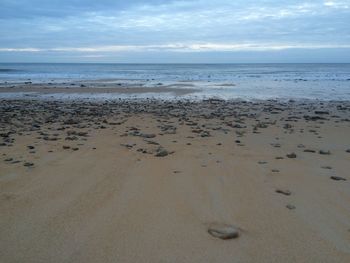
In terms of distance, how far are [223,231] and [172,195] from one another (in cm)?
111

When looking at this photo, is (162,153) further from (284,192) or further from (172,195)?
(284,192)

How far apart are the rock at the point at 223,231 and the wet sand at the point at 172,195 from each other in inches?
2.2

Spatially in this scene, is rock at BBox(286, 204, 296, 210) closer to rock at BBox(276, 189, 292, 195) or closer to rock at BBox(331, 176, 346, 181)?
rock at BBox(276, 189, 292, 195)

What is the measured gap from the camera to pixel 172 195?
436 centimetres

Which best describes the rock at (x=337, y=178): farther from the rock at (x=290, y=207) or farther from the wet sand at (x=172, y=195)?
the rock at (x=290, y=207)

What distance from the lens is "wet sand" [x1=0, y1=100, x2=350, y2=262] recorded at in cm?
313

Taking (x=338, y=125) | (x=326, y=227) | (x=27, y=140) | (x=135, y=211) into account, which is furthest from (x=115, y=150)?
(x=338, y=125)

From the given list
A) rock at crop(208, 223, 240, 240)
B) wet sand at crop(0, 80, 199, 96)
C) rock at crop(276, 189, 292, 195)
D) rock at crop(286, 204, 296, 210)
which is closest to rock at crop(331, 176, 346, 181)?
rock at crop(276, 189, 292, 195)

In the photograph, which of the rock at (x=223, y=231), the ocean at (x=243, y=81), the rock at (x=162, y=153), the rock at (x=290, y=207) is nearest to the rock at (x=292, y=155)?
the rock at (x=162, y=153)

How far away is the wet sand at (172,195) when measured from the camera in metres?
3.13

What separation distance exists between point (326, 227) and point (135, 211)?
1.85 meters

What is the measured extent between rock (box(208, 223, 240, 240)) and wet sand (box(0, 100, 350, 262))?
55mm

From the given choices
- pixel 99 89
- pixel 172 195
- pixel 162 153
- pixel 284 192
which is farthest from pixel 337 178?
pixel 99 89

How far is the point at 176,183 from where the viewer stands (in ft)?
15.8
